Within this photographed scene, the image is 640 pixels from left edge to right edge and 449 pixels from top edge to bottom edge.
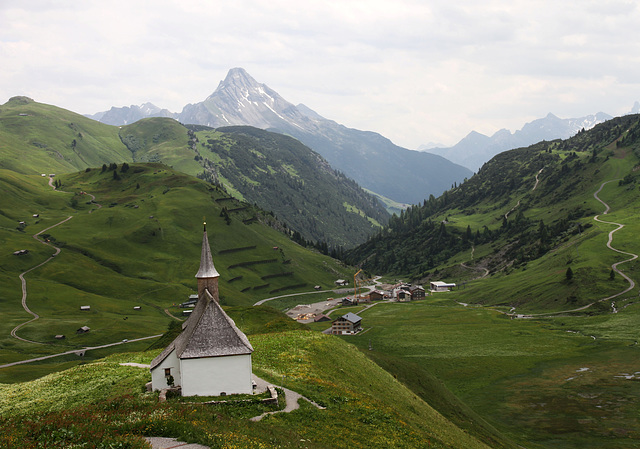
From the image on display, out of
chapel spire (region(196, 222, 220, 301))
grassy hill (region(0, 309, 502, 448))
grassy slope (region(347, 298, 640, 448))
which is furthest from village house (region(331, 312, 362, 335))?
chapel spire (region(196, 222, 220, 301))

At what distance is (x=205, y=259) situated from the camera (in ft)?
169

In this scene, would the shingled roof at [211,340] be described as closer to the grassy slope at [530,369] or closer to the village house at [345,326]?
the grassy slope at [530,369]

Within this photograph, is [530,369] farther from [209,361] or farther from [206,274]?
[209,361]

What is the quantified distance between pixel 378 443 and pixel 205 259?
25647mm

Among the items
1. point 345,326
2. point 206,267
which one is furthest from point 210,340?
point 345,326

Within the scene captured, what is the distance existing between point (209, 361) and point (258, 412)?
239 inches

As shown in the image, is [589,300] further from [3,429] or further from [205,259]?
[3,429]

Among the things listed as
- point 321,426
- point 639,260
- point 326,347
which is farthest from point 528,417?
point 639,260

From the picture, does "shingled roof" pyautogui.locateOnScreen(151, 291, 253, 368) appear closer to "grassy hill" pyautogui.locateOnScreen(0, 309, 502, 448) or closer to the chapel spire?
"grassy hill" pyautogui.locateOnScreen(0, 309, 502, 448)

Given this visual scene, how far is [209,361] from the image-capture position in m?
40.2

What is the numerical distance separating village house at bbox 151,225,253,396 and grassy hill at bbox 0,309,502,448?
2377 millimetres

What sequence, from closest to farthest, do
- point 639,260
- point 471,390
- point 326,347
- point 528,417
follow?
point 326,347 → point 528,417 → point 471,390 → point 639,260

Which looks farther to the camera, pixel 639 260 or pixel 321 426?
pixel 639 260

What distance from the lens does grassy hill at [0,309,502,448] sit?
2934 cm
